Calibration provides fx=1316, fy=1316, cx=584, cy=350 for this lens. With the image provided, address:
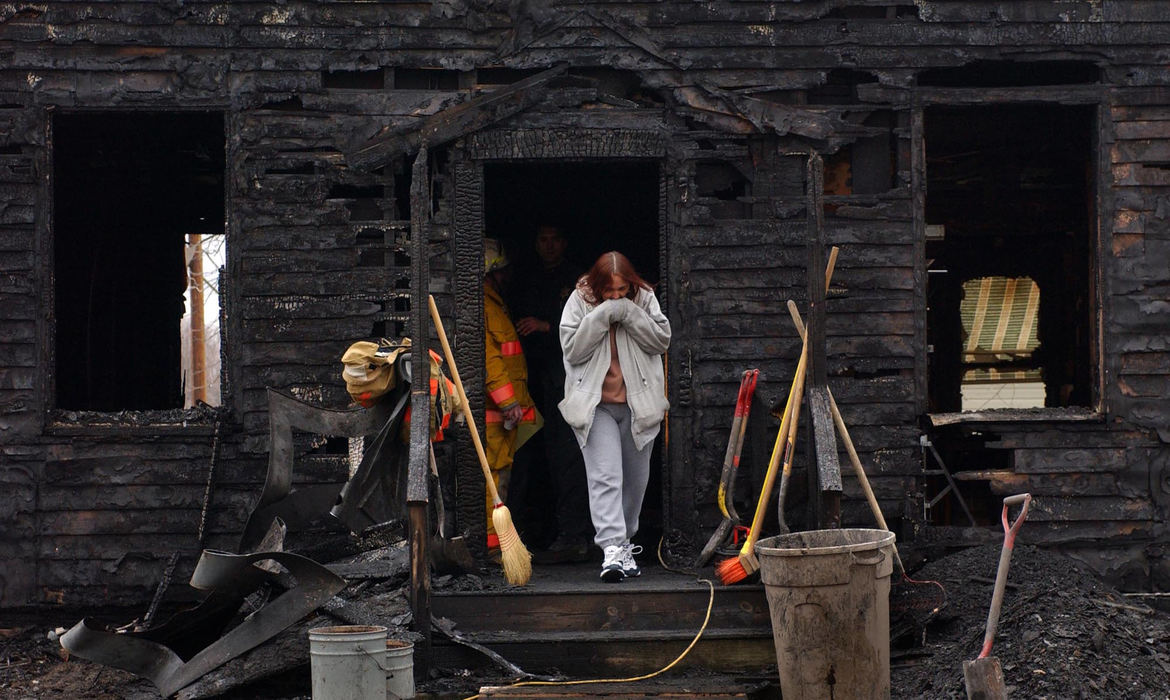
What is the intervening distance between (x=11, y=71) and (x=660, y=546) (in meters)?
5.23

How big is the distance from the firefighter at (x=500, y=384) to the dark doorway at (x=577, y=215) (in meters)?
1.20

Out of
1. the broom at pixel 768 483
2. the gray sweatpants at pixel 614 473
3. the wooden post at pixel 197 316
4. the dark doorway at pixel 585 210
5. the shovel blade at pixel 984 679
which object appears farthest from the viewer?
the wooden post at pixel 197 316

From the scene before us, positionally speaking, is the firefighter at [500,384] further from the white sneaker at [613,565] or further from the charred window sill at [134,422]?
the charred window sill at [134,422]

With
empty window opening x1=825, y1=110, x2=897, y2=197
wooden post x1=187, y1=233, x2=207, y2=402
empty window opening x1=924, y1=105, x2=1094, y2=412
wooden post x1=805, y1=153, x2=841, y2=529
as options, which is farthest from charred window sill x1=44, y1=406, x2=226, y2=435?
wooden post x1=187, y1=233, x2=207, y2=402

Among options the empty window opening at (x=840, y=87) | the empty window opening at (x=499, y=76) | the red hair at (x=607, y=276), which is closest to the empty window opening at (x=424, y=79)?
the empty window opening at (x=499, y=76)

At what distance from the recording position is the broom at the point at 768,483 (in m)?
7.08

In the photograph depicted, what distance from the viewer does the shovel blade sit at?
4.77 m

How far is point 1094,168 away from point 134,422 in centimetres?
665

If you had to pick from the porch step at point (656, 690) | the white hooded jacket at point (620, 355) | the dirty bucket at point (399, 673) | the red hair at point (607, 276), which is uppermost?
the red hair at point (607, 276)

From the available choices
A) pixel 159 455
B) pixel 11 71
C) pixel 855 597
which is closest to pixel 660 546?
pixel 855 597

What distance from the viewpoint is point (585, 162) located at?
340 inches

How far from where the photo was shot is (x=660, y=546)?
8406 millimetres

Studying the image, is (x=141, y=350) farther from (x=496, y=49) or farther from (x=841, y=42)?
(x=841, y=42)

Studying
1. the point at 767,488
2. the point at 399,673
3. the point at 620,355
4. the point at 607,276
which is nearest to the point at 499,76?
the point at 607,276
